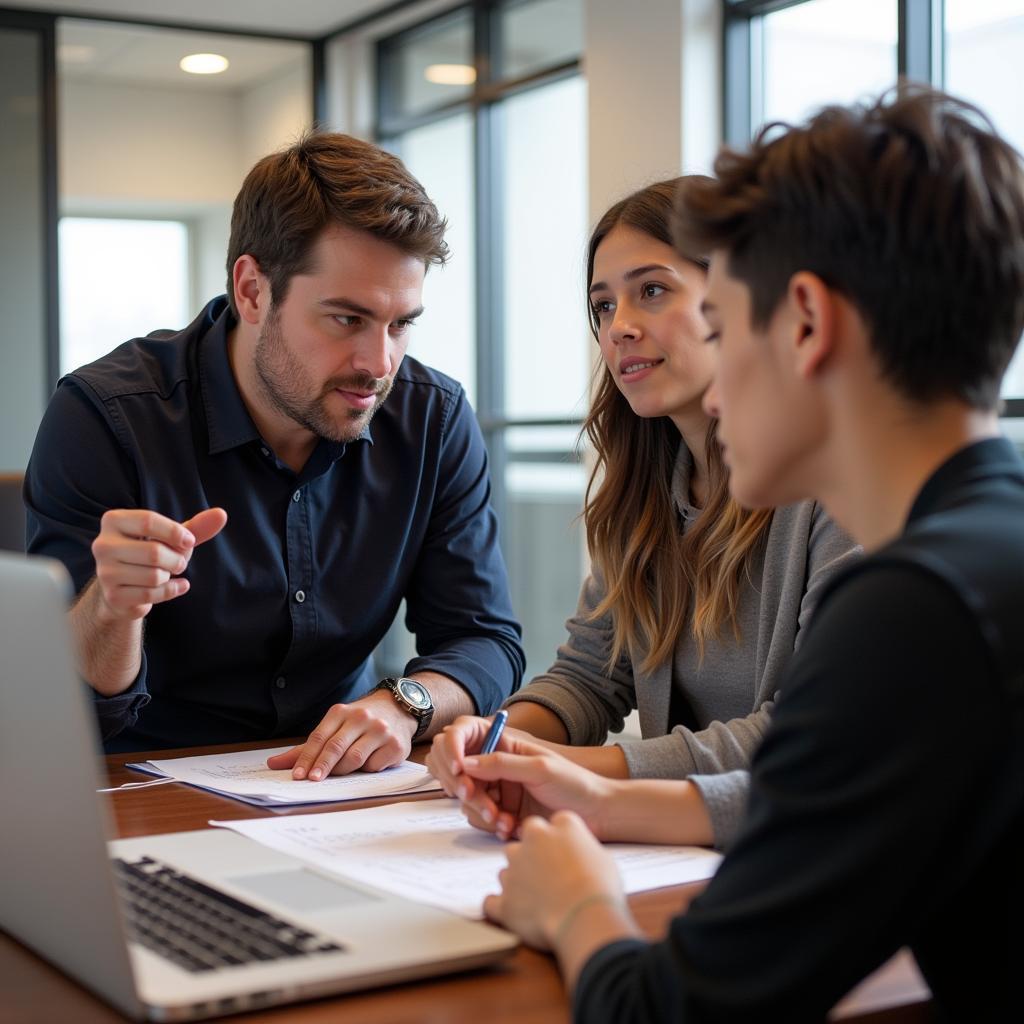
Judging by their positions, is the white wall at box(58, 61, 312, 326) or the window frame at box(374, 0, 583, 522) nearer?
the window frame at box(374, 0, 583, 522)

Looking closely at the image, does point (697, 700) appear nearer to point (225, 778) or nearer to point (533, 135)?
point (225, 778)

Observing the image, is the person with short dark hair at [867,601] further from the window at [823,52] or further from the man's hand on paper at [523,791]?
the window at [823,52]

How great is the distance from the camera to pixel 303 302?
2.06 metres

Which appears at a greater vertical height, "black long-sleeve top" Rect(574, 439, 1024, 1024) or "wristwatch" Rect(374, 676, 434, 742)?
"black long-sleeve top" Rect(574, 439, 1024, 1024)

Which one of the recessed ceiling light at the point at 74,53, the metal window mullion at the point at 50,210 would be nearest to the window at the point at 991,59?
the metal window mullion at the point at 50,210

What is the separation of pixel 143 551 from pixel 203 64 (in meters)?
5.95

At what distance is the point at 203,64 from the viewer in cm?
683

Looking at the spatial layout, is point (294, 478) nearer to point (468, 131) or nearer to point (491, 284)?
point (491, 284)

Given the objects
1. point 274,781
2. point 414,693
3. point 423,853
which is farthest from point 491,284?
point 423,853

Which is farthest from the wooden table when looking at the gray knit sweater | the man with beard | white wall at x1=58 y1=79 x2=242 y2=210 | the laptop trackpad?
white wall at x1=58 y1=79 x2=242 y2=210

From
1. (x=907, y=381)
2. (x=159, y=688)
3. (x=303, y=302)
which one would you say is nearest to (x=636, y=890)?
(x=907, y=381)

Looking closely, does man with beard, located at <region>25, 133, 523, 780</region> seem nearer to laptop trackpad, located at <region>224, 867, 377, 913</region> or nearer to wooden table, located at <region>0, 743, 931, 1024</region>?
laptop trackpad, located at <region>224, 867, 377, 913</region>

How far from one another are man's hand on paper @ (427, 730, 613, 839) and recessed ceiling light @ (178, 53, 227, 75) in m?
5.98

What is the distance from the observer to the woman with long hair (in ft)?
5.37
